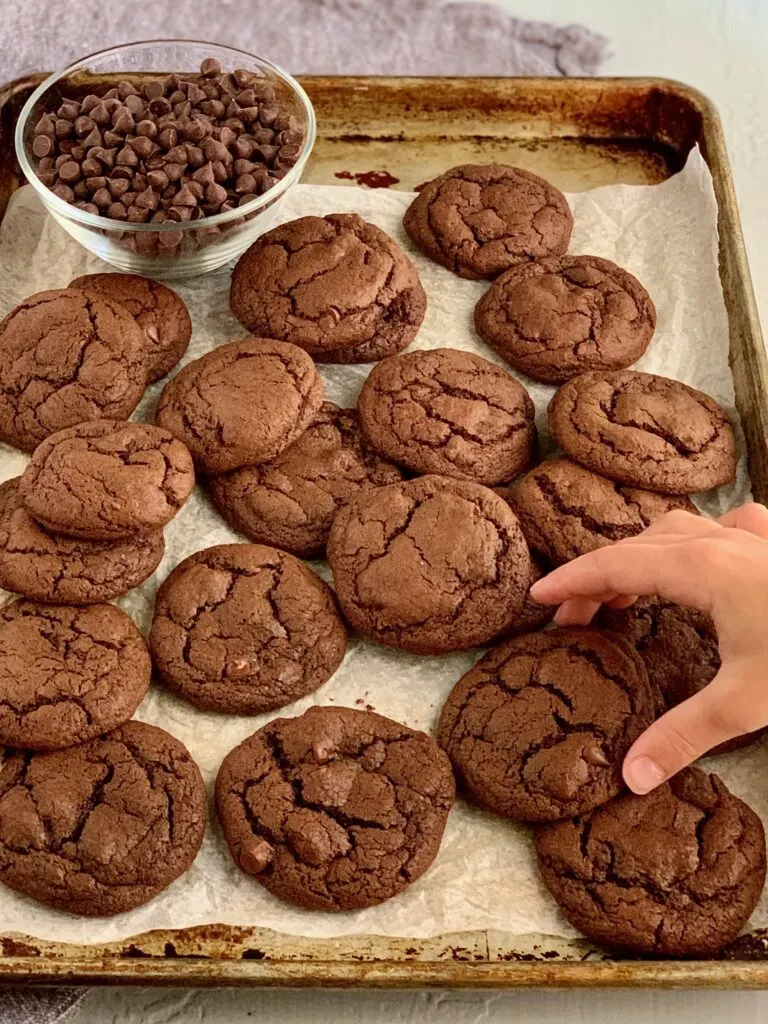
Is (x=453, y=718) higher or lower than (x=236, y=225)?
lower

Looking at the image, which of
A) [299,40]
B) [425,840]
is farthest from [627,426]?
[299,40]

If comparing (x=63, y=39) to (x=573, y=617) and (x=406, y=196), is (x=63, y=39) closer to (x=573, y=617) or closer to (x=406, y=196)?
(x=406, y=196)

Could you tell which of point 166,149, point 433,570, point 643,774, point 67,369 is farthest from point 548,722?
point 166,149

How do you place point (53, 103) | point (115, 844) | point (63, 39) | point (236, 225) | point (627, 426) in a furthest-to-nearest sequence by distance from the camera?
point (63, 39), point (53, 103), point (236, 225), point (627, 426), point (115, 844)

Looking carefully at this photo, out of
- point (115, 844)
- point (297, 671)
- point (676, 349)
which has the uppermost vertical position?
point (676, 349)

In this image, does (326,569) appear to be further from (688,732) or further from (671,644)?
(688,732)

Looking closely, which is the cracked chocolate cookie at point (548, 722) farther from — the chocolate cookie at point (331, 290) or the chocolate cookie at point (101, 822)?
the chocolate cookie at point (331, 290)

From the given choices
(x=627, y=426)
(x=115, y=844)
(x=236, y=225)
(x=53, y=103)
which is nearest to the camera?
(x=115, y=844)
